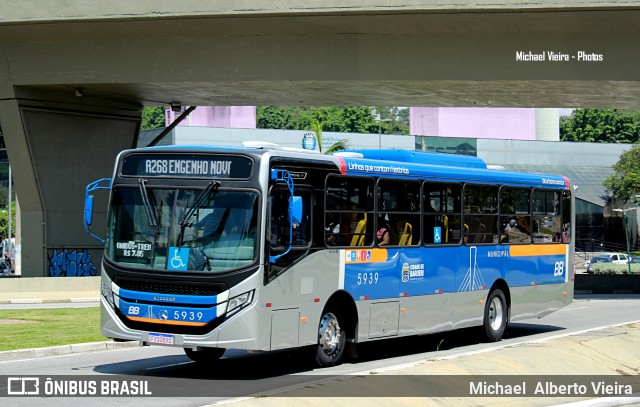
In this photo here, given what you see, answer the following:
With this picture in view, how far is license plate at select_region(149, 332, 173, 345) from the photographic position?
13.2 metres

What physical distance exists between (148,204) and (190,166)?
2.52 feet

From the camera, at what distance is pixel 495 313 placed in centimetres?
1947

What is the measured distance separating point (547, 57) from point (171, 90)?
12.2 meters

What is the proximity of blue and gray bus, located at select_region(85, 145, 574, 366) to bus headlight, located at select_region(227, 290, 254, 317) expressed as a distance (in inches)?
0.7

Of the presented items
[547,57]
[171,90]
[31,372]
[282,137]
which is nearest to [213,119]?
[282,137]

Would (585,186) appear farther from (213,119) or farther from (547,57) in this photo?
(547,57)

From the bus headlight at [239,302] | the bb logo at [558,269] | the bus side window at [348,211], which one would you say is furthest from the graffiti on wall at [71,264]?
the bus headlight at [239,302]

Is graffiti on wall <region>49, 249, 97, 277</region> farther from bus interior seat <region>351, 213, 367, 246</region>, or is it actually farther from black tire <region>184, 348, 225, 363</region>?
bus interior seat <region>351, 213, 367, 246</region>

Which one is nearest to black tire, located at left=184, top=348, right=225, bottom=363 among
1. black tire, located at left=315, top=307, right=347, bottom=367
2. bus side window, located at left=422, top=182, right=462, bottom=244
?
black tire, located at left=315, top=307, right=347, bottom=367

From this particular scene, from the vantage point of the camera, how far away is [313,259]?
1435 cm

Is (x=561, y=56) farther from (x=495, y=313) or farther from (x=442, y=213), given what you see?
(x=442, y=213)

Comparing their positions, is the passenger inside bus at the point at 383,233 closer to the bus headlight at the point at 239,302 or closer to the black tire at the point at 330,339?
the black tire at the point at 330,339

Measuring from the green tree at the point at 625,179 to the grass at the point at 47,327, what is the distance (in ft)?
218

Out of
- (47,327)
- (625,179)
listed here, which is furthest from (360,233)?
(625,179)
